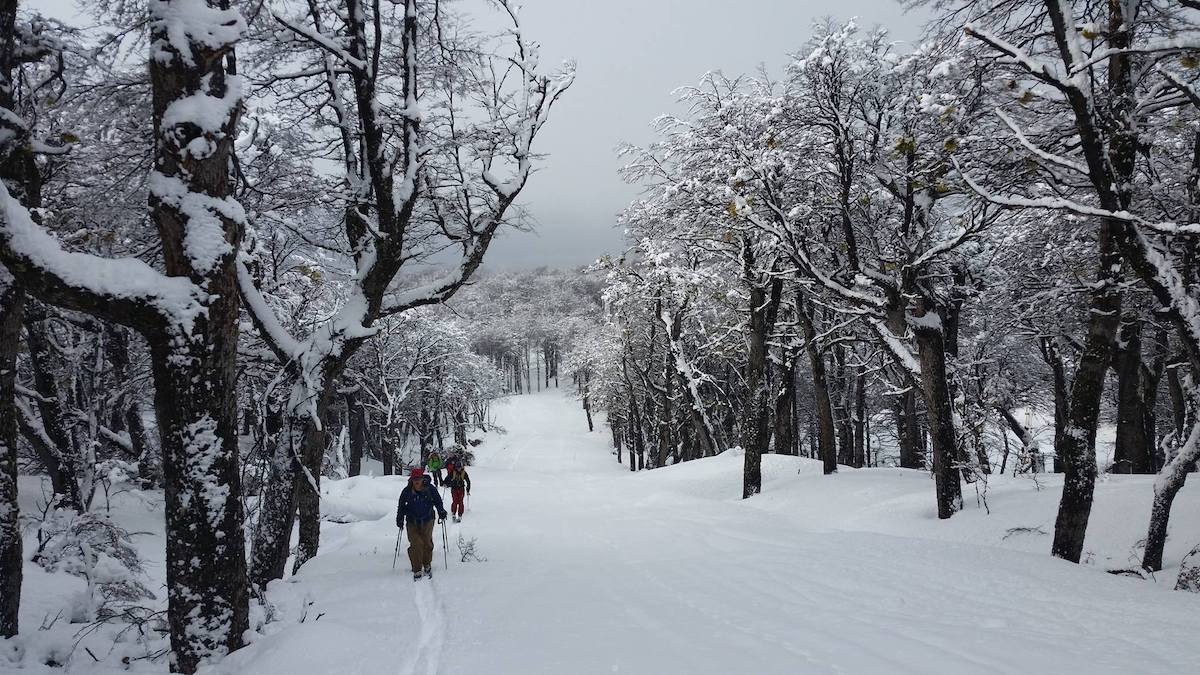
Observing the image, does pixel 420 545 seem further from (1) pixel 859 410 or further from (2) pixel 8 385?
(1) pixel 859 410

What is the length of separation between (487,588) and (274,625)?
2677 millimetres

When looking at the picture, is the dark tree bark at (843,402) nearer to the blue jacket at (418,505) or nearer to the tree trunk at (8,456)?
the blue jacket at (418,505)

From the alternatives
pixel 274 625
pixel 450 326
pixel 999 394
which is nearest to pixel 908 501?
pixel 999 394

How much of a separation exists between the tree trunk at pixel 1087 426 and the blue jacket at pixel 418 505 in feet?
29.4

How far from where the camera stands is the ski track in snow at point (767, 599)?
4.84m

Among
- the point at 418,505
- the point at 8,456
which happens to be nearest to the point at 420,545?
the point at 418,505

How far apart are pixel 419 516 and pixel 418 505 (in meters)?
0.21

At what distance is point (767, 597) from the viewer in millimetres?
6660

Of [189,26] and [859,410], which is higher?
[189,26]

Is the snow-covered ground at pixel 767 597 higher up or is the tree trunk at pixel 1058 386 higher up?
the tree trunk at pixel 1058 386

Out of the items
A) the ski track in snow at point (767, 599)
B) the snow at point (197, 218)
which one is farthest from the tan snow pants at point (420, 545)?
the snow at point (197, 218)

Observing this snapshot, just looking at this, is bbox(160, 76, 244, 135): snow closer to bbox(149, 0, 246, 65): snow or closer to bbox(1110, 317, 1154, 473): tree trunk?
bbox(149, 0, 246, 65): snow

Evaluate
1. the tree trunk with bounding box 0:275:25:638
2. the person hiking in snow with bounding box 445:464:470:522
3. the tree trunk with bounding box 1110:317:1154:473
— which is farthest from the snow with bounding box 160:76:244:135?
the tree trunk with bounding box 1110:317:1154:473

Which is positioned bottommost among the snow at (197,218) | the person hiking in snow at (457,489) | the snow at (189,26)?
the person hiking in snow at (457,489)
